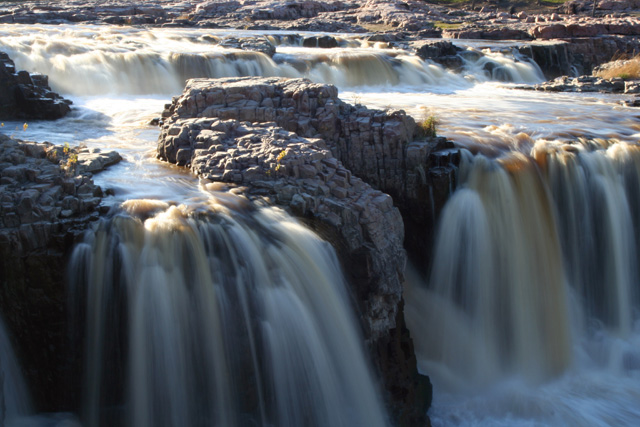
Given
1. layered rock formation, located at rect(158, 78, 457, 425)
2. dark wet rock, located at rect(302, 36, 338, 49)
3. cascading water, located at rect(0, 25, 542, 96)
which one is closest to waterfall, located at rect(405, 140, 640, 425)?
layered rock formation, located at rect(158, 78, 457, 425)

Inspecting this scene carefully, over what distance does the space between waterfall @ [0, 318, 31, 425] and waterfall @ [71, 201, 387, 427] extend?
592 mm

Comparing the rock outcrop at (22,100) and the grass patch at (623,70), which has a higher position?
the rock outcrop at (22,100)

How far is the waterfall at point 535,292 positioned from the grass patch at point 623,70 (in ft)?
32.4

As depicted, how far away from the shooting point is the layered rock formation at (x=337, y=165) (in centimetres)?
709

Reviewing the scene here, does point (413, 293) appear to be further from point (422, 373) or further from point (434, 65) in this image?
point (434, 65)

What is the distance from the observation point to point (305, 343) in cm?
633

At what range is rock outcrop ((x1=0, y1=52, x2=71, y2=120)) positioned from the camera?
11.7 m

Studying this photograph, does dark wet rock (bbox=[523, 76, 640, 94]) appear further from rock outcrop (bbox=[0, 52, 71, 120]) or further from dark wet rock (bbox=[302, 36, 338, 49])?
rock outcrop (bbox=[0, 52, 71, 120])

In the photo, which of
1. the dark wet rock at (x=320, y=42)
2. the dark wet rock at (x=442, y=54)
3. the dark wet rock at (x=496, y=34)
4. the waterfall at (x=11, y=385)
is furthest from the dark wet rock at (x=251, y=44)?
the waterfall at (x=11, y=385)

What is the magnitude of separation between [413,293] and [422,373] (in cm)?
118

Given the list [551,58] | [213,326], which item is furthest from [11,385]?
[551,58]

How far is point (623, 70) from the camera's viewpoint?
1900 cm

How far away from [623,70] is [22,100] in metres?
16.3

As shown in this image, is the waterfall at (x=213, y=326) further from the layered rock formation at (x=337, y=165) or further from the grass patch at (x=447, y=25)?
the grass patch at (x=447, y=25)
